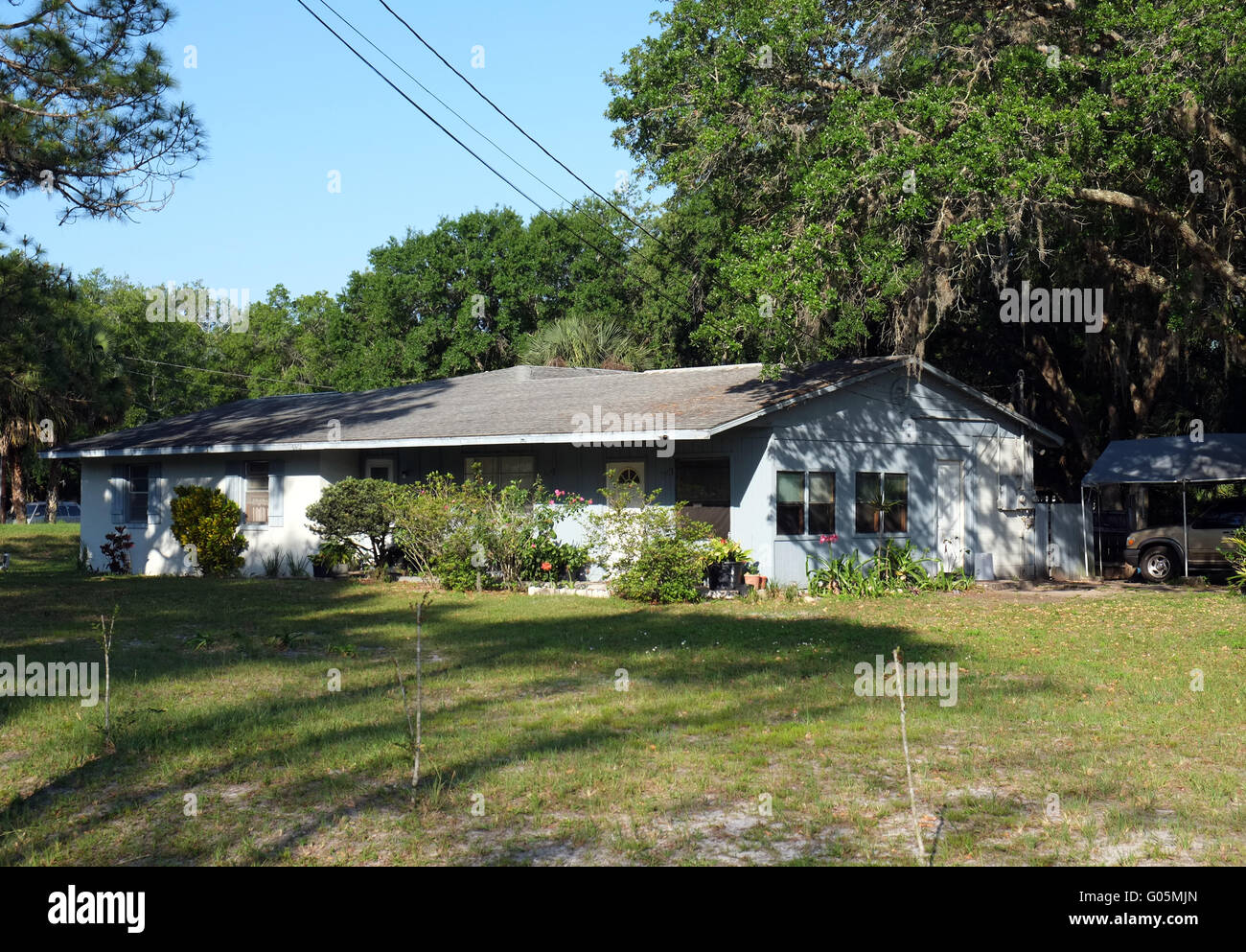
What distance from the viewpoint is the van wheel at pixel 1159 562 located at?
24.1 m

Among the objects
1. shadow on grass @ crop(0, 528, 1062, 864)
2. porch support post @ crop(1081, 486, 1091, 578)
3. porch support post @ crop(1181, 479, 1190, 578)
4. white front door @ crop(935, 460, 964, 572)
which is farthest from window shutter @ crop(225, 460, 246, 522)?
porch support post @ crop(1181, 479, 1190, 578)

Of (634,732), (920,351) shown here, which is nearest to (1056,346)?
(920,351)

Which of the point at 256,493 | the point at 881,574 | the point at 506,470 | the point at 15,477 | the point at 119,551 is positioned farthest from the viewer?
the point at 15,477

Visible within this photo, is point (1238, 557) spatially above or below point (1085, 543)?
below

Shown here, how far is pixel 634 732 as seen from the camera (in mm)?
8820

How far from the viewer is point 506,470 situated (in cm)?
2356

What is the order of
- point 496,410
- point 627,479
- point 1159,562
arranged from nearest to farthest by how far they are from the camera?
point 627,479
point 1159,562
point 496,410

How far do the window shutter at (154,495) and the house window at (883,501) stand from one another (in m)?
16.4

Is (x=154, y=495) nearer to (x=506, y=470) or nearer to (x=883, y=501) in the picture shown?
(x=506, y=470)

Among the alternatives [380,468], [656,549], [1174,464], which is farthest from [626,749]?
[1174,464]

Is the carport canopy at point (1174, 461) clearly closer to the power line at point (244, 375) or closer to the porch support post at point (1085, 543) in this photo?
the porch support post at point (1085, 543)

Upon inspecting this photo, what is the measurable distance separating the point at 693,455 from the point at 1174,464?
11.3 metres

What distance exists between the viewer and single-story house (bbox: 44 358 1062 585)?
66.4ft

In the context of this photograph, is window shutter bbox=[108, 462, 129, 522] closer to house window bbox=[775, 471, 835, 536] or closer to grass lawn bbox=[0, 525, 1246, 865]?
grass lawn bbox=[0, 525, 1246, 865]
